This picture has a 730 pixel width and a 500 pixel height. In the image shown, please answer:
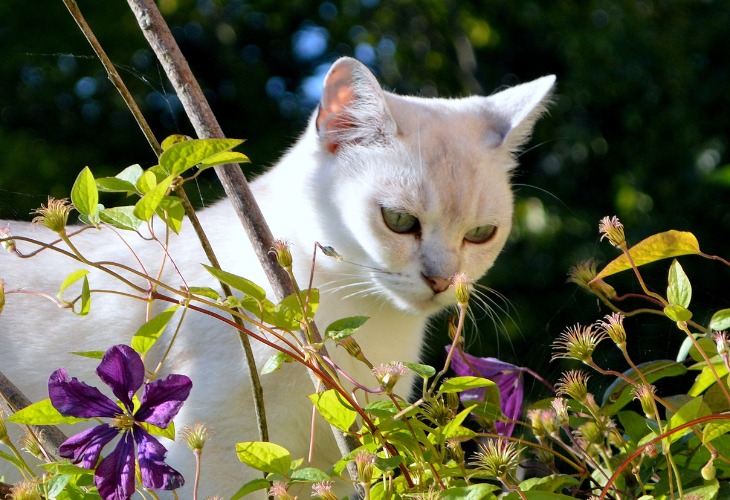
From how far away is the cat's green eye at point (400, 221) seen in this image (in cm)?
150

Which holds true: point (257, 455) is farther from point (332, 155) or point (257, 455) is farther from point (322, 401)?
point (332, 155)

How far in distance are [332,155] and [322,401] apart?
958 mm

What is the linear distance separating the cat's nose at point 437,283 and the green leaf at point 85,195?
2.59 feet

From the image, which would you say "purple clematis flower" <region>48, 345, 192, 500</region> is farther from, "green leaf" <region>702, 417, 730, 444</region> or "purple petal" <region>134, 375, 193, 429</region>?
"green leaf" <region>702, 417, 730, 444</region>

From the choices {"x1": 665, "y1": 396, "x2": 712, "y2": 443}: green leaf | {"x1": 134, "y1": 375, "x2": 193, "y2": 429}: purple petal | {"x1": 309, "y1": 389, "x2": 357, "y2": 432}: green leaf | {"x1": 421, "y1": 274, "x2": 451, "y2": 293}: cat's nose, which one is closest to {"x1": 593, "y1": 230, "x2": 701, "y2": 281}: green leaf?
{"x1": 665, "y1": 396, "x2": 712, "y2": 443}: green leaf

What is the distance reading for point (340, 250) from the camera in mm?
1573

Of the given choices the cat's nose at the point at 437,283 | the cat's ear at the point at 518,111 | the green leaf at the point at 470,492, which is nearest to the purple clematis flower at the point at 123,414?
the green leaf at the point at 470,492

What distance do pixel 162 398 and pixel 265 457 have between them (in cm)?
10

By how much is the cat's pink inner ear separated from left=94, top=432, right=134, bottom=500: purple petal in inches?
35.2

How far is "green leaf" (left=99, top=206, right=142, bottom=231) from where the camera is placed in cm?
77

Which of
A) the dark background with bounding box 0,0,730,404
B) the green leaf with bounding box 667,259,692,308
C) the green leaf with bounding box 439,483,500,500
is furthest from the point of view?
the dark background with bounding box 0,0,730,404

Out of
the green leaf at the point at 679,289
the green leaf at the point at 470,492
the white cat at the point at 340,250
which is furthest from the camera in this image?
the white cat at the point at 340,250

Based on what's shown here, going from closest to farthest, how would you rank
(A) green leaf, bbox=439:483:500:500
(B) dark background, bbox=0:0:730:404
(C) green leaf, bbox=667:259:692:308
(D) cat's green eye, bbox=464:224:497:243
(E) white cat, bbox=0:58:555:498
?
(A) green leaf, bbox=439:483:500:500, (C) green leaf, bbox=667:259:692:308, (E) white cat, bbox=0:58:555:498, (D) cat's green eye, bbox=464:224:497:243, (B) dark background, bbox=0:0:730:404

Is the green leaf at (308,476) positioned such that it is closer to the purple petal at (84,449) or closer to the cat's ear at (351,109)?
the purple petal at (84,449)
